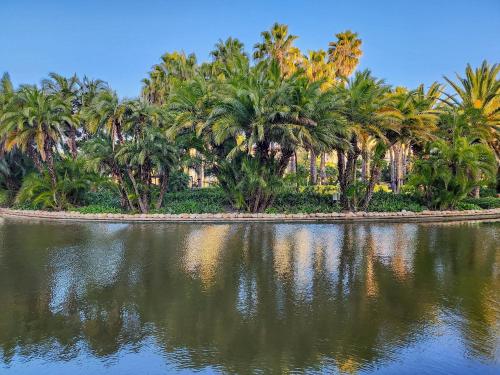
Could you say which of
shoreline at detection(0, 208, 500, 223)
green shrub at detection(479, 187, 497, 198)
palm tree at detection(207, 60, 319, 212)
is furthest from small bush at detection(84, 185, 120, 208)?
green shrub at detection(479, 187, 497, 198)

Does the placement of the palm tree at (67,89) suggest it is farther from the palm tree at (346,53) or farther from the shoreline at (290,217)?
the palm tree at (346,53)

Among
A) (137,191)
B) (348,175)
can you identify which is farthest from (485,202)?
(137,191)

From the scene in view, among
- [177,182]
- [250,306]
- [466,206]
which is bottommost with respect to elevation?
[250,306]

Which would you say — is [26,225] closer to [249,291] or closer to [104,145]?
[104,145]

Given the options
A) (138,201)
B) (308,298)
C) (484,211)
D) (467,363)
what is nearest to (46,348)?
(308,298)

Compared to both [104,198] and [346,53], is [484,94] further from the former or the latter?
[104,198]

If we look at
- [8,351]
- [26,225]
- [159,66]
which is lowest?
[8,351]

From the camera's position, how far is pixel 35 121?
72.3 ft

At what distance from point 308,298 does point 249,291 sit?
121 centimetres

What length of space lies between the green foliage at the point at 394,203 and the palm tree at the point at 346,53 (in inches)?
695

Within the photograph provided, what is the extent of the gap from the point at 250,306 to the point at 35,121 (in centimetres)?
1828

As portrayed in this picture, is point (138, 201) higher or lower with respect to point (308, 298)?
higher

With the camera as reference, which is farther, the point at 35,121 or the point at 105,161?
the point at 35,121

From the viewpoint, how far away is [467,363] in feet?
18.9
